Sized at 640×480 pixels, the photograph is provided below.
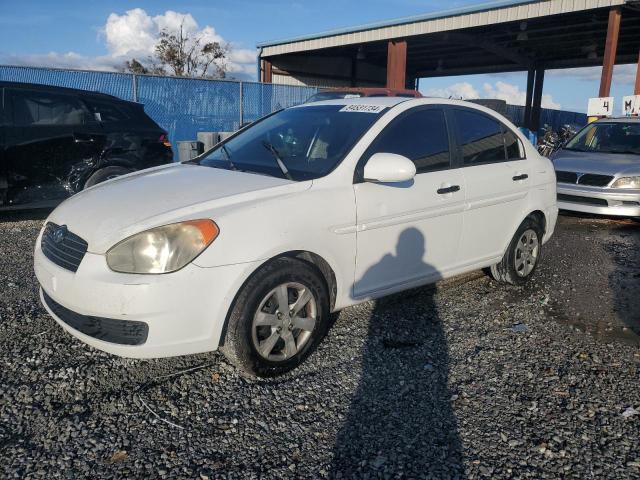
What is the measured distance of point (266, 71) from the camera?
25.4 metres

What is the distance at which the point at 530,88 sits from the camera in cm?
2898

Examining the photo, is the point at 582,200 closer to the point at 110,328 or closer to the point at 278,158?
the point at 278,158

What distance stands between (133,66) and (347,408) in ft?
115

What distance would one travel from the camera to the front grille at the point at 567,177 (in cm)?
845

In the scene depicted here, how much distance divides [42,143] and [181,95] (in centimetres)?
814

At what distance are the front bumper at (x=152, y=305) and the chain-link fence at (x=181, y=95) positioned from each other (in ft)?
34.2

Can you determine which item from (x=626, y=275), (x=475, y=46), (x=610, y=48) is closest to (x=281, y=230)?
(x=626, y=275)

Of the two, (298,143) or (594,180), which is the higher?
(298,143)

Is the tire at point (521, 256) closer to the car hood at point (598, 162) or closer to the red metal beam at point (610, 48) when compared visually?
the car hood at point (598, 162)

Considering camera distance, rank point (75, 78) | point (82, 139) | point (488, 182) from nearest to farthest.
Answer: point (488, 182)
point (82, 139)
point (75, 78)

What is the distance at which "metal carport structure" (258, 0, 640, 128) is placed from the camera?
16.0 m

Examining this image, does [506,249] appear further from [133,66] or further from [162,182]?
[133,66]

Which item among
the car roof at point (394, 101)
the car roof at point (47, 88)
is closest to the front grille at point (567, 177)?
the car roof at point (394, 101)

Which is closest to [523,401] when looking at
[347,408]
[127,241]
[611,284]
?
[347,408]
